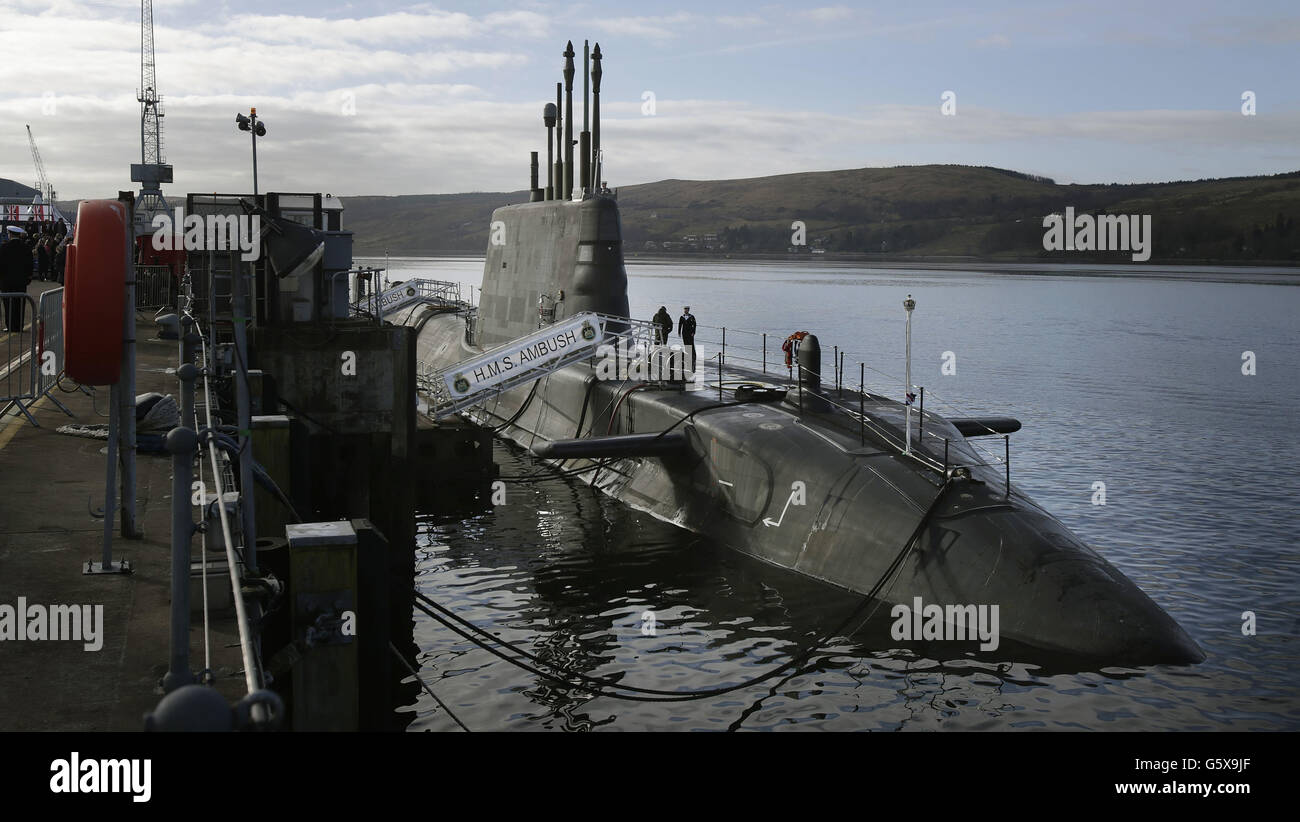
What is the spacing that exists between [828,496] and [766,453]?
1701 mm

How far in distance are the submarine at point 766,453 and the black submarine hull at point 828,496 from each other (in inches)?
1.0

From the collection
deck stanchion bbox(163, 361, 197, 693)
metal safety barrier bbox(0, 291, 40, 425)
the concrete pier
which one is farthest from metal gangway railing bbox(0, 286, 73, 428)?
deck stanchion bbox(163, 361, 197, 693)

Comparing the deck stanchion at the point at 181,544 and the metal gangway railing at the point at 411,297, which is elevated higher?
the metal gangway railing at the point at 411,297

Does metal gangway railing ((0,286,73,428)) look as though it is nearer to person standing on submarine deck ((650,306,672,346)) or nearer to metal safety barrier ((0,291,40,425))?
metal safety barrier ((0,291,40,425))

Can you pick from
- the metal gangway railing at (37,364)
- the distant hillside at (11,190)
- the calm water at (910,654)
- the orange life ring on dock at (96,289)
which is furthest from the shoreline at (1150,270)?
the orange life ring on dock at (96,289)

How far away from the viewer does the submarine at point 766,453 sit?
13.5m

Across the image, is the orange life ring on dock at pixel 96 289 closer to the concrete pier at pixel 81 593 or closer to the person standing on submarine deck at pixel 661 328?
the concrete pier at pixel 81 593

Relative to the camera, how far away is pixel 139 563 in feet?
29.8

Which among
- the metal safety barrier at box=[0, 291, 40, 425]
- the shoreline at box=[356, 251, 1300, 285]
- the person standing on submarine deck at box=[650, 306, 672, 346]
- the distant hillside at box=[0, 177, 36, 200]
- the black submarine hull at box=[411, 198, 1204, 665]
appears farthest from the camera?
the shoreline at box=[356, 251, 1300, 285]

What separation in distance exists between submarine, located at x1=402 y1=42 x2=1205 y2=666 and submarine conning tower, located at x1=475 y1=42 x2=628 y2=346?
0.05 metres

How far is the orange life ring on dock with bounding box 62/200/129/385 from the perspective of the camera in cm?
825

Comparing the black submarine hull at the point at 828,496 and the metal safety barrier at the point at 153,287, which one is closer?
the black submarine hull at the point at 828,496
